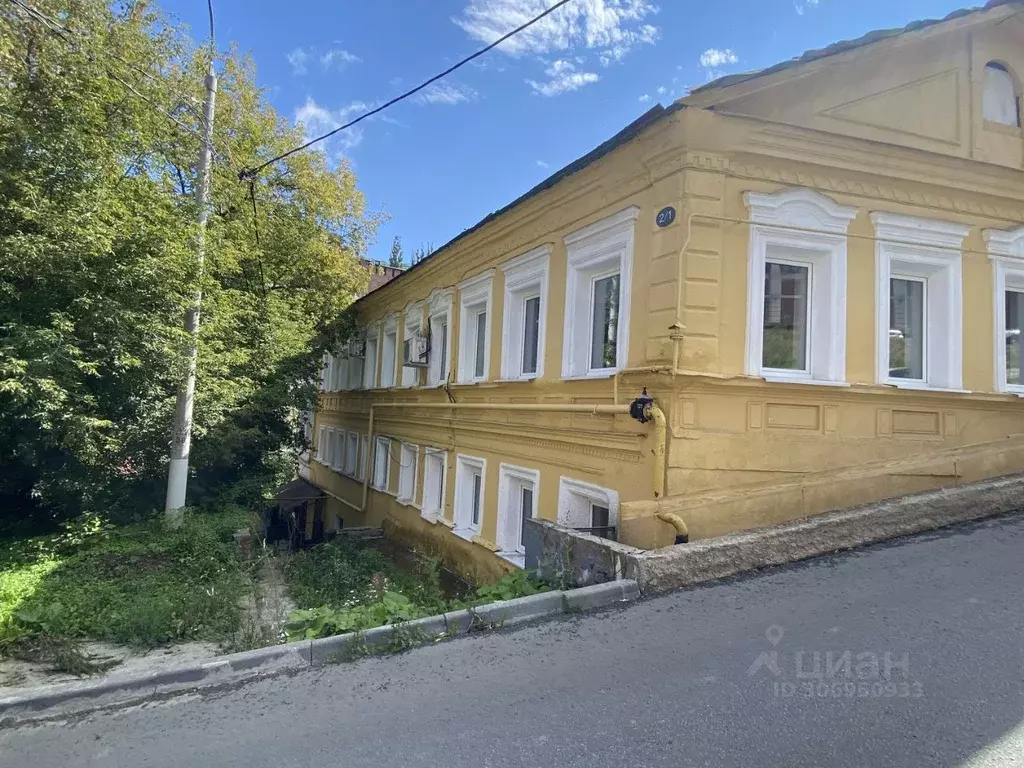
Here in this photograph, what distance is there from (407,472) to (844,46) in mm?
10591

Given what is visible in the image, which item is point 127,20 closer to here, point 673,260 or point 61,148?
point 61,148

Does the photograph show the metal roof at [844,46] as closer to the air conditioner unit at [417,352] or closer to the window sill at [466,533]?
the window sill at [466,533]

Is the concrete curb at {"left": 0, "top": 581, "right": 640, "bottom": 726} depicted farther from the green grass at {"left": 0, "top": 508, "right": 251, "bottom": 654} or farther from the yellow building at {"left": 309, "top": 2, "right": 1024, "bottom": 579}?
the green grass at {"left": 0, "top": 508, "right": 251, "bottom": 654}

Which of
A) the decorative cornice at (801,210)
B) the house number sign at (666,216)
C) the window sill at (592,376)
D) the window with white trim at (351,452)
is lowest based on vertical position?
the window with white trim at (351,452)

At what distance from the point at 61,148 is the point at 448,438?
22.8 ft

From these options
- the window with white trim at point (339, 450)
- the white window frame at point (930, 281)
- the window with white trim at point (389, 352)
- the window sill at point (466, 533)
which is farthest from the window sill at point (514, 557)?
the window with white trim at point (339, 450)

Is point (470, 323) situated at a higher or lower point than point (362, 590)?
higher

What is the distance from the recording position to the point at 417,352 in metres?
12.8

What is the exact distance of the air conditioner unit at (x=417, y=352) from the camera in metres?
12.6

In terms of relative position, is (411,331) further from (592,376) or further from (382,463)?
(592,376)

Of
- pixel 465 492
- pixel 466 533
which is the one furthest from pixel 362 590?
pixel 465 492

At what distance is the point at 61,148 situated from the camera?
8172 mm

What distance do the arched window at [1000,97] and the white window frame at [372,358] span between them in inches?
516

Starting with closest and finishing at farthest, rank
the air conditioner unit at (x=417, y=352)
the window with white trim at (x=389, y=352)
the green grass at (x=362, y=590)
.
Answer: the green grass at (x=362, y=590), the air conditioner unit at (x=417, y=352), the window with white trim at (x=389, y=352)
